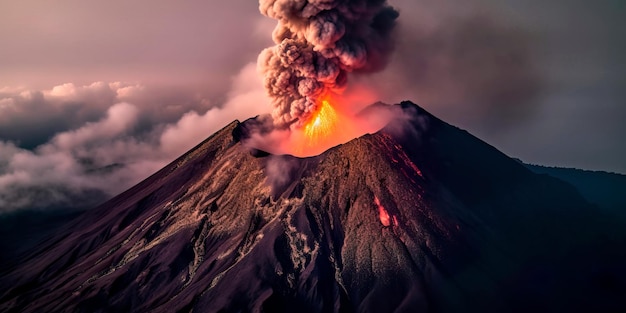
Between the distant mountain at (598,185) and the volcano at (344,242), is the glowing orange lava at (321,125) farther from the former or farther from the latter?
the distant mountain at (598,185)

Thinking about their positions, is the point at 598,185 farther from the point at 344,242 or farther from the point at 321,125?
the point at 344,242

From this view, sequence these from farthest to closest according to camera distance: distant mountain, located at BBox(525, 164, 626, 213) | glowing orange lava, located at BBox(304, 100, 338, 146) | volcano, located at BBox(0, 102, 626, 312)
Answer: distant mountain, located at BBox(525, 164, 626, 213), glowing orange lava, located at BBox(304, 100, 338, 146), volcano, located at BBox(0, 102, 626, 312)

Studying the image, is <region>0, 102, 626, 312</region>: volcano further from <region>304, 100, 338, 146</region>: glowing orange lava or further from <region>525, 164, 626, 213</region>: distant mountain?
<region>525, 164, 626, 213</region>: distant mountain

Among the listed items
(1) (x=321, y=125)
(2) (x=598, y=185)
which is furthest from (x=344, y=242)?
(2) (x=598, y=185)

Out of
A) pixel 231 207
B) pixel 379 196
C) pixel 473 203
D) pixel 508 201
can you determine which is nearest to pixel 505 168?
pixel 508 201

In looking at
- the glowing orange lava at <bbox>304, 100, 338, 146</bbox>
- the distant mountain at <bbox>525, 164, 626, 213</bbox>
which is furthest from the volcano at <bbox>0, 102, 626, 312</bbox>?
the distant mountain at <bbox>525, 164, 626, 213</bbox>

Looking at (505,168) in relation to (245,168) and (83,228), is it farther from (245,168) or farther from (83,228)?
(83,228)
